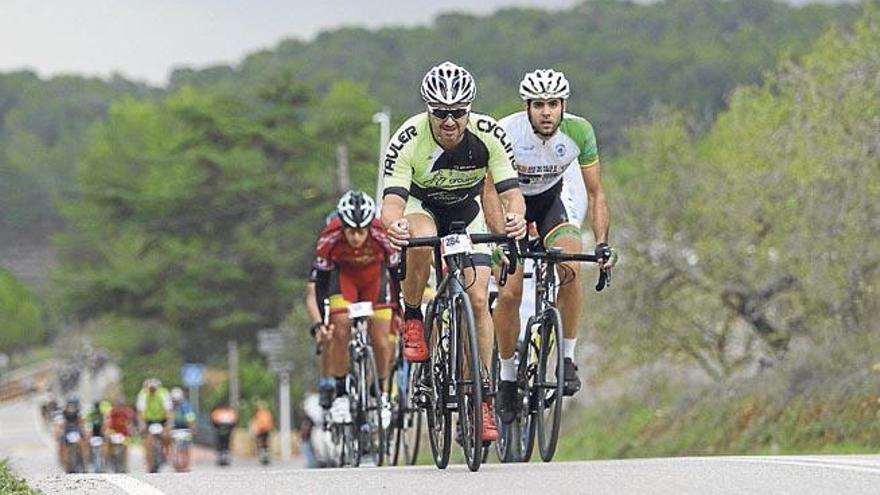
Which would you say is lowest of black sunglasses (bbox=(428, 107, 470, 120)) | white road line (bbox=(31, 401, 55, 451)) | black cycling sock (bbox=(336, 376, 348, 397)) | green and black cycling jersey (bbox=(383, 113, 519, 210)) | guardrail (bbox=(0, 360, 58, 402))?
guardrail (bbox=(0, 360, 58, 402))

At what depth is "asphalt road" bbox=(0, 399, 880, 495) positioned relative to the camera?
1019 centimetres

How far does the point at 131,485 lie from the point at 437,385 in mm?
1970

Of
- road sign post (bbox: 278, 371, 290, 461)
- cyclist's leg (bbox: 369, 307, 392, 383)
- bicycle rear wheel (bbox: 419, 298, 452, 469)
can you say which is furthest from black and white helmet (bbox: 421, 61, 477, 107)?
road sign post (bbox: 278, 371, 290, 461)

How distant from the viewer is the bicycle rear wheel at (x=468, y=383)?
11.6m

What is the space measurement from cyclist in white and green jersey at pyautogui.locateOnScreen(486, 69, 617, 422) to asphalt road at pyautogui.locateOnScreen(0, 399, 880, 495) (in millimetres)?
1224

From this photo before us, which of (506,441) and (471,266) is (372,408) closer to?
(506,441)

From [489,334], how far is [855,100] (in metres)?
17.4

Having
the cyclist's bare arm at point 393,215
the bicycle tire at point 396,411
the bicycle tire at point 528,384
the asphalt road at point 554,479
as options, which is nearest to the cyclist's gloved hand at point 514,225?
the cyclist's bare arm at point 393,215

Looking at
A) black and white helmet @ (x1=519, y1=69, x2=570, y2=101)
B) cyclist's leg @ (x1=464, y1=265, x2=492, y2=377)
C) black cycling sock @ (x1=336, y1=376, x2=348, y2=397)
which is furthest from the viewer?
black cycling sock @ (x1=336, y1=376, x2=348, y2=397)

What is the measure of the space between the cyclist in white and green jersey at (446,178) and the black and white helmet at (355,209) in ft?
11.2

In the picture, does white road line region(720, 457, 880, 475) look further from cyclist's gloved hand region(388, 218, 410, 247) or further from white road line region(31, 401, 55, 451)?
white road line region(31, 401, 55, 451)

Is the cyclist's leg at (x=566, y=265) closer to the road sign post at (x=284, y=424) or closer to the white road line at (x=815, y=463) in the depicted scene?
the white road line at (x=815, y=463)

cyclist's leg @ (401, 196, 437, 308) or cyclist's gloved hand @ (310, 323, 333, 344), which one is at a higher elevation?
cyclist's leg @ (401, 196, 437, 308)

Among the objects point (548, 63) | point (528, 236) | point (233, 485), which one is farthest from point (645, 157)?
point (548, 63)
